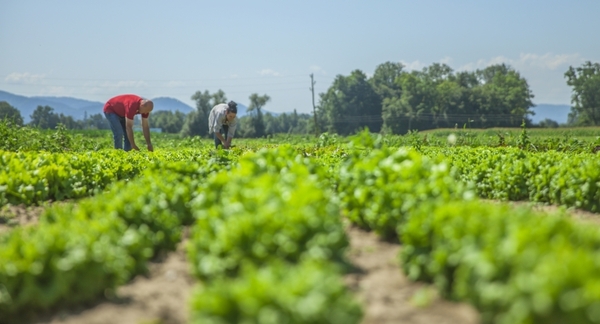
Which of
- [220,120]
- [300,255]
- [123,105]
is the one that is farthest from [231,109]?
[300,255]

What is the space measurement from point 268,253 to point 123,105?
9566mm

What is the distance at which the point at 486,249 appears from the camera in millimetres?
3156

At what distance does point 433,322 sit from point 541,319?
72 cm

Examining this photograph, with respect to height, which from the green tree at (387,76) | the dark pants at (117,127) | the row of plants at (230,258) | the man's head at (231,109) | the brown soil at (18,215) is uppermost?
the green tree at (387,76)

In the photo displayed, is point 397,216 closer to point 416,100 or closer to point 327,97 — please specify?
point 416,100

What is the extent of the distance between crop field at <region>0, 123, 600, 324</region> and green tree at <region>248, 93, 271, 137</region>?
8580 cm

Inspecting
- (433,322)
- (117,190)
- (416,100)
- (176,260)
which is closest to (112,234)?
(176,260)

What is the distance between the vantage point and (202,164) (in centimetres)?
734

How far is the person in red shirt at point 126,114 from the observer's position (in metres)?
11.8

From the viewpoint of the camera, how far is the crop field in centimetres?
278

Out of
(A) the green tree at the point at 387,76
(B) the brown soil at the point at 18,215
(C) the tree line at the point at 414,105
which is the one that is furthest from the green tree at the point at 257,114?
(B) the brown soil at the point at 18,215

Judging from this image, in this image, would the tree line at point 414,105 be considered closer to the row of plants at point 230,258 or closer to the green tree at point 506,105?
the green tree at point 506,105

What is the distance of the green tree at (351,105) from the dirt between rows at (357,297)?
314ft

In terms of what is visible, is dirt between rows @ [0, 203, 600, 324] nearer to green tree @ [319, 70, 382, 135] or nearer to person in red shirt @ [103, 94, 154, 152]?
person in red shirt @ [103, 94, 154, 152]
